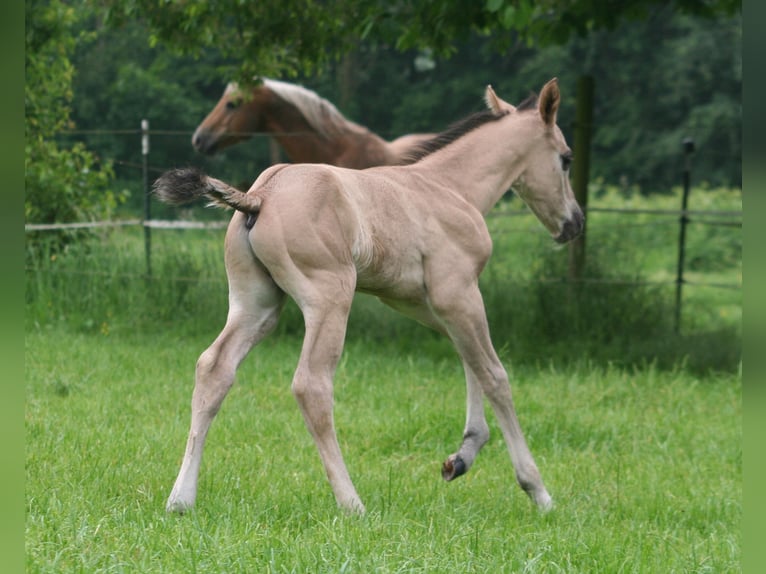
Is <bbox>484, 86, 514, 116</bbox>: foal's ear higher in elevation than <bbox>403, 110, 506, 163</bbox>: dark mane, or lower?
Result: higher

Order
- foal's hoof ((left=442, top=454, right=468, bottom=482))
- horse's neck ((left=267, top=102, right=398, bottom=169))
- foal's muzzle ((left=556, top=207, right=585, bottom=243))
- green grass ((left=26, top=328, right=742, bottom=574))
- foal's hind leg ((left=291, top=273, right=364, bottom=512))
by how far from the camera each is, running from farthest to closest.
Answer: horse's neck ((left=267, top=102, right=398, bottom=169)) → foal's muzzle ((left=556, top=207, right=585, bottom=243)) → foal's hoof ((left=442, top=454, right=468, bottom=482)) → foal's hind leg ((left=291, top=273, right=364, bottom=512)) → green grass ((left=26, top=328, right=742, bottom=574))

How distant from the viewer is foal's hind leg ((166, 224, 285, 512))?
400 centimetres

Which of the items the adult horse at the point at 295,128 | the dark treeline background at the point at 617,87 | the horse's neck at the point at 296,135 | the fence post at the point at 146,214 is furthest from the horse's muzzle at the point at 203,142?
the dark treeline background at the point at 617,87

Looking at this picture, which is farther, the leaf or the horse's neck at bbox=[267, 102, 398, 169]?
the horse's neck at bbox=[267, 102, 398, 169]

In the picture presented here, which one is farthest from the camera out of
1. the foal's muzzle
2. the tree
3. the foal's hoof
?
the tree

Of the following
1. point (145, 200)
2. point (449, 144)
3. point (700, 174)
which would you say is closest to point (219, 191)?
point (449, 144)

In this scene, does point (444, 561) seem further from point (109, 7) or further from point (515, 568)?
point (109, 7)

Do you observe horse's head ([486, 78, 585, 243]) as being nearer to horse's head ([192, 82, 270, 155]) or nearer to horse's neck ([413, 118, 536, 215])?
horse's neck ([413, 118, 536, 215])

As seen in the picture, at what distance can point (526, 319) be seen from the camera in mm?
9406

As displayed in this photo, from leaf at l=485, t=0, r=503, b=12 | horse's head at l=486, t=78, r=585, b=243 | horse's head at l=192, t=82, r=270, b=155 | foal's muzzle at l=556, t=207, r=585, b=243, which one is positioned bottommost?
horse's head at l=192, t=82, r=270, b=155

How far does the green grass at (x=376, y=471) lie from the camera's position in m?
3.42

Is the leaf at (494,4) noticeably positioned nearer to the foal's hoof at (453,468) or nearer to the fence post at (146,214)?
the foal's hoof at (453,468)

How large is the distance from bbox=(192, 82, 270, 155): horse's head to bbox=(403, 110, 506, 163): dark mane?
5293 mm

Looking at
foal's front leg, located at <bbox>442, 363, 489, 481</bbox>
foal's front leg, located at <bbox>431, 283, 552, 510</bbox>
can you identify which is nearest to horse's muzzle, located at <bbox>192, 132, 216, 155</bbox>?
foal's front leg, located at <bbox>442, 363, 489, 481</bbox>
